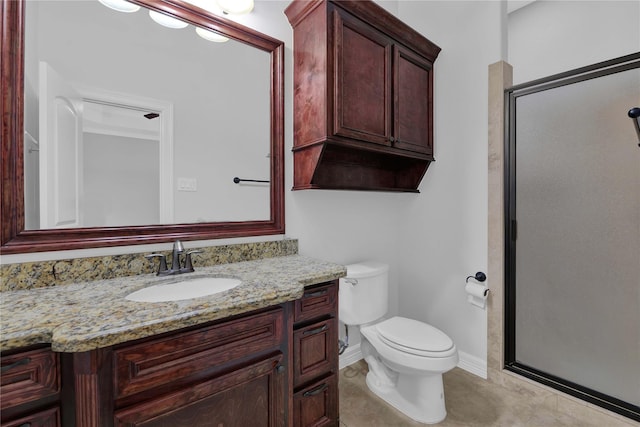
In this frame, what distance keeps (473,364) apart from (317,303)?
1.42 meters

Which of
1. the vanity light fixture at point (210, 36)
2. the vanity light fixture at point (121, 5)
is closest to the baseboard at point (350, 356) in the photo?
the vanity light fixture at point (210, 36)

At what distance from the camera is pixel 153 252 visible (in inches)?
51.6

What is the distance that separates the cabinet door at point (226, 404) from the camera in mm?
826

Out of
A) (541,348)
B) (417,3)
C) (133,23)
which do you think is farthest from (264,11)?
(541,348)

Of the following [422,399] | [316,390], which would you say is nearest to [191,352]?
[316,390]

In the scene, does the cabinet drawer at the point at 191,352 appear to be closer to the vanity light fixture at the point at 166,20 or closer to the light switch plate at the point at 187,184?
the light switch plate at the point at 187,184

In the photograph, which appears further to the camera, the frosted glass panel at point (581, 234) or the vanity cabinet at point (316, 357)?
the frosted glass panel at point (581, 234)

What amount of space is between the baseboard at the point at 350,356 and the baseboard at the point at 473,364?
71 centimetres

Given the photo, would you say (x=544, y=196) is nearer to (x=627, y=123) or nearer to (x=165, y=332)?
(x=627, y=123)

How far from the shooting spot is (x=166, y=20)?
136 cm

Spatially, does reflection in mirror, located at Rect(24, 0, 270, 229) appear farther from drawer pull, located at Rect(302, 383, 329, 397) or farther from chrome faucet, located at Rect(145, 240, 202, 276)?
drawer pull, located at Rect(302, 383, 329, 397)

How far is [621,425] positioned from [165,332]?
7.10 ft

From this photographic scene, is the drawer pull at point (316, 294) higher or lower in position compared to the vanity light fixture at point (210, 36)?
lower

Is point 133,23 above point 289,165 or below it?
above
